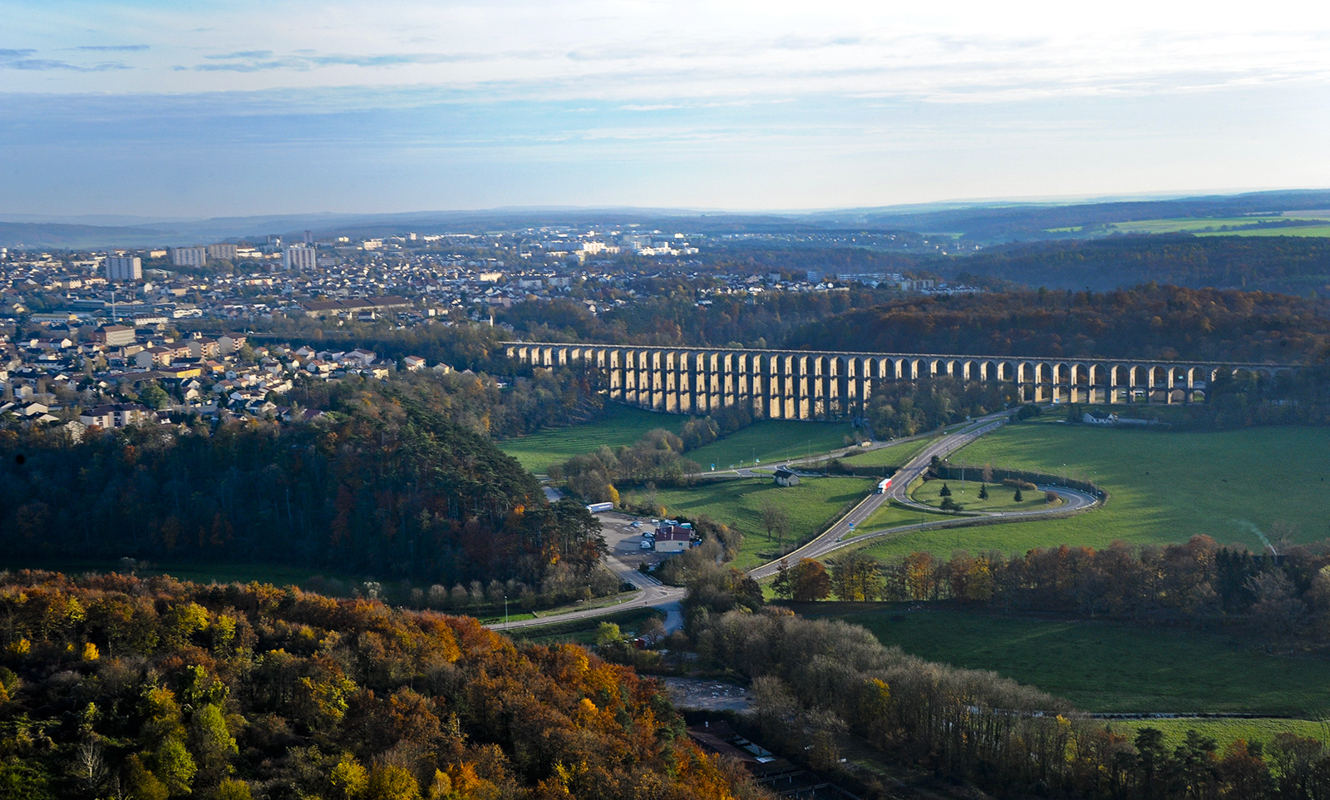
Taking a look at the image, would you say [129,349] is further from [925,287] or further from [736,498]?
[925,287]

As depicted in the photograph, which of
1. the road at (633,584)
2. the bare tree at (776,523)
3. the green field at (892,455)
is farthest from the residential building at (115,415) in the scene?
the green field at (892,455)

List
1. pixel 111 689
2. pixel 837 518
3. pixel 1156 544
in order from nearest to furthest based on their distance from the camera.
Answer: pixel 111 689 < pixel 1156 544 < pixel 837 518

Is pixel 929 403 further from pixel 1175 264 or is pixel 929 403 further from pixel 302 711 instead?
pixel 1175 264

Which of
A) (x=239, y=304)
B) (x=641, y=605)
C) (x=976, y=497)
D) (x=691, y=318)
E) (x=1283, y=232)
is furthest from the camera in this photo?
(x=1283, y=232)

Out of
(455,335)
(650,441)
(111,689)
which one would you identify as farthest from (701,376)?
(111,689)

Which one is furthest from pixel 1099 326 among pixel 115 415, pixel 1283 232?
pixel 1283 232

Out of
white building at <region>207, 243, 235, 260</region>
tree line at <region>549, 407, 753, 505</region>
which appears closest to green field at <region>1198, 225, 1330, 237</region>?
tree line at <region>549, 407, 753, 505</region>
